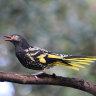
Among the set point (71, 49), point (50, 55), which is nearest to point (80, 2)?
point (71, 49)

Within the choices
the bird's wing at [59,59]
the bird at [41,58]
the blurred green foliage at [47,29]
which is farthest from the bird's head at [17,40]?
the blurred green foliage at [47,29]

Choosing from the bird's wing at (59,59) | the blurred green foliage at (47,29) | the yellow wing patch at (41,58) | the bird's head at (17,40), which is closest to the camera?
the bird's wing at (59,59)

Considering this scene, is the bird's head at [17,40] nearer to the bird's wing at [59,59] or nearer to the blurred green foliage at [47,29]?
the bird's wing at [59,59]

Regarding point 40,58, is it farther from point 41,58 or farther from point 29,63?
point 29,63

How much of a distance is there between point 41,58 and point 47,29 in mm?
1745

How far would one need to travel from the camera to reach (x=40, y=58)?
10.1 ft

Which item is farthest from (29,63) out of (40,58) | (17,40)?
(17,40)

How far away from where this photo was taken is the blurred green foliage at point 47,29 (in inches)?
180

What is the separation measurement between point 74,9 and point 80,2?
168 mm

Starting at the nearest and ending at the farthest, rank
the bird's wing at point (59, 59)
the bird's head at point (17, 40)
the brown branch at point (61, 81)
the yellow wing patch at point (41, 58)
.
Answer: the brown branch at point (61, 81) < the bird's wing at point (59, 59) < the yellow wing patch at point (41, 58) < the bird's head at point (17, 40)

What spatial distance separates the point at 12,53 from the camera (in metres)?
4.84

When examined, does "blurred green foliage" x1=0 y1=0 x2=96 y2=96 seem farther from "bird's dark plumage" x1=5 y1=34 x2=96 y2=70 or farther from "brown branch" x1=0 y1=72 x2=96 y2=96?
"brown branch" x1=0 y1=72 x2=96 y2=96

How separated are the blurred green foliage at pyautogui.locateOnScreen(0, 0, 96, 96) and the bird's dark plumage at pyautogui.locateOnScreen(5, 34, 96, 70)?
4.34 feet

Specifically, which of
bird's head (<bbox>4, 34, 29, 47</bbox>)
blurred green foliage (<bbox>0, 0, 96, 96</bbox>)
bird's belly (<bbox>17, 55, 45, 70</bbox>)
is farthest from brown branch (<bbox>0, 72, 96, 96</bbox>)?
blurred green foliage (<bbox>0, 0, 96, 96</bbox>)
